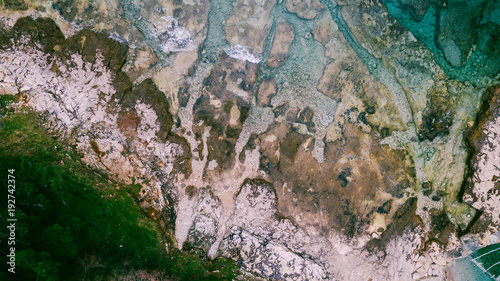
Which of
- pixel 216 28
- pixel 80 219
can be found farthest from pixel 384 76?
pixel 80 219

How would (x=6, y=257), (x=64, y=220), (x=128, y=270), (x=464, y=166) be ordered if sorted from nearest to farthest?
(x=6, y=257)
(x=64, y=220)
(x=128, y=270)
(x=464, y=166)

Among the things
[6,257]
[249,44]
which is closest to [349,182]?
[249,44]

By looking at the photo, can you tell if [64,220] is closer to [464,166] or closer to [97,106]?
[97,106]

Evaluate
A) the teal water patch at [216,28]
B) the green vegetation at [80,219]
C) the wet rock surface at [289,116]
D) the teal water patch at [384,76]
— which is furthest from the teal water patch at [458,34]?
the green vegetation at [80,219]

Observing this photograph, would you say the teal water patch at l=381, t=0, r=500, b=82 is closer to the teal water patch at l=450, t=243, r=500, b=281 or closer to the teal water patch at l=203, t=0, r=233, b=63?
the teal water patch at l=203, t=0, r=233, b=63

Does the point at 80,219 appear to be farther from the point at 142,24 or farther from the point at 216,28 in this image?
the point at 216,28

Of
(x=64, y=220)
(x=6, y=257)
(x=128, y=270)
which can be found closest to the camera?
(x=6, y=257)
